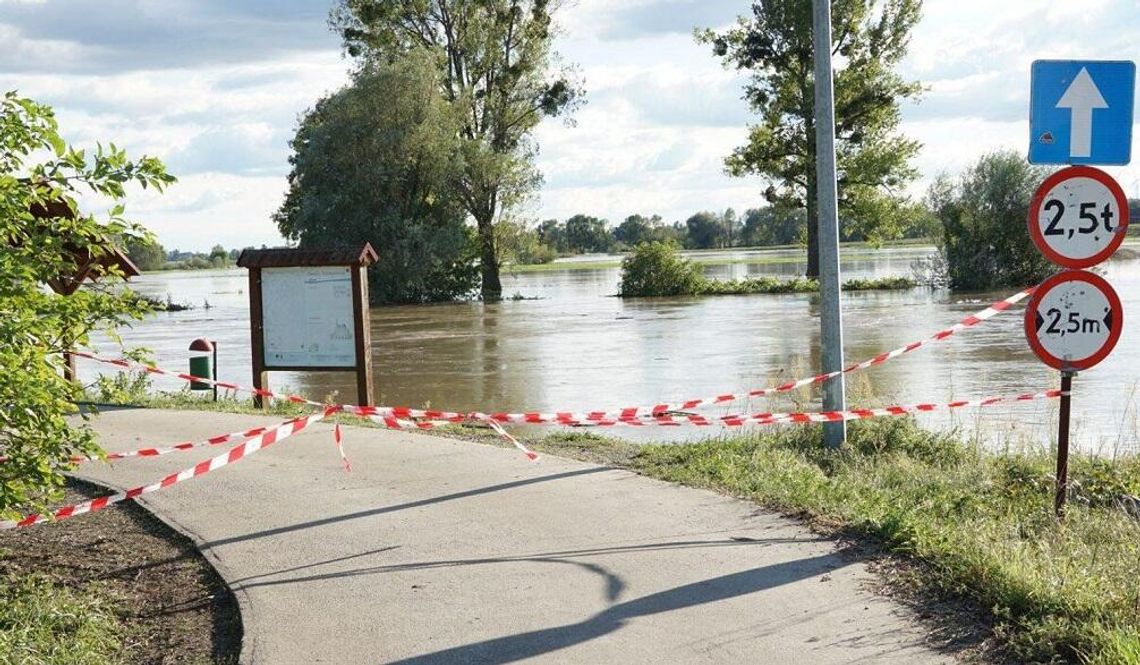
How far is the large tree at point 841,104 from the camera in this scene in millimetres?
55219

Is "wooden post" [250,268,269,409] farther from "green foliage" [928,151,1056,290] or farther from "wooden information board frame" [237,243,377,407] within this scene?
"green foliage" [928,151,1056,290]

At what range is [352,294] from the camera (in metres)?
14.4

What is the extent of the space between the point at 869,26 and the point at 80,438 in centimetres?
5368

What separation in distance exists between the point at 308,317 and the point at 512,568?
329 inches

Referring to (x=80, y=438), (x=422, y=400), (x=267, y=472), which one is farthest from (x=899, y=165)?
(x=80, y=438)

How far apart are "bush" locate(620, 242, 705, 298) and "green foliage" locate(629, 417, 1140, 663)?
42.3 metres

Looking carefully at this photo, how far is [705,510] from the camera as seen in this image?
825cm

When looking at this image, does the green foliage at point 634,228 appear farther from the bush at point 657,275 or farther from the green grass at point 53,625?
the green grass at point 53,625

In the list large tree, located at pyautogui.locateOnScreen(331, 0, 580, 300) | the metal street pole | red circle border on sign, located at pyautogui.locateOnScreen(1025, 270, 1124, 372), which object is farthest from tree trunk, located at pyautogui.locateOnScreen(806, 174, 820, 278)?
red circle border on sign, located at pyautogui.locateOnScreen(1025, 270, 1124, 372)

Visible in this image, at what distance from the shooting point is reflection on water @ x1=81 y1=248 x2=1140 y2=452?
50.8 ft

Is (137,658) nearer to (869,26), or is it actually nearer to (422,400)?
(422,400)

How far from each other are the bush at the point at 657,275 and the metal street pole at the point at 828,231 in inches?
1684

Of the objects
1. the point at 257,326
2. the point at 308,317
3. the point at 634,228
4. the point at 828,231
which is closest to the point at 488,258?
the point at 257,326

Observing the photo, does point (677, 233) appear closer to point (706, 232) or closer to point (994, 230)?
point (706, 232)
